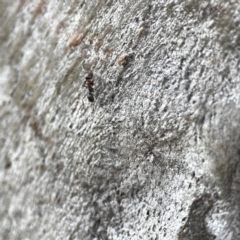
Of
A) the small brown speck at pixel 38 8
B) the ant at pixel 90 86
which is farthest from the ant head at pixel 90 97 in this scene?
the small brown speck at pixel 38 8

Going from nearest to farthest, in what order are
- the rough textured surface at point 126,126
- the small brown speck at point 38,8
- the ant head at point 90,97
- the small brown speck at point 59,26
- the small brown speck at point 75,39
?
1. the rough textured surface at point 126,126
2. the ant head at point 90,97
3. the small brown speck at point 75,39
4. the small brown speck at point 59,26
5. the small brown speck at point 38,8

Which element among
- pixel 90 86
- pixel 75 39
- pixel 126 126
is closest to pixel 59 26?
pixel 75 39

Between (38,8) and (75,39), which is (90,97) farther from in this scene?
(38,8)

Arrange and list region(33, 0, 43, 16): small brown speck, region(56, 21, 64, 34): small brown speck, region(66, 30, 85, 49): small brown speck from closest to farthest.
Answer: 1. region(66, 30, 85, 49): small brown speck
2. region(56, 21, 64, 34): small brown speck
3. region(33, 0, 43, 16): small brown speck

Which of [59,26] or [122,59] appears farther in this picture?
[59,26]

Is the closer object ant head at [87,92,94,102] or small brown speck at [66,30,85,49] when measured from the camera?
ant head at [87,92,94,102]

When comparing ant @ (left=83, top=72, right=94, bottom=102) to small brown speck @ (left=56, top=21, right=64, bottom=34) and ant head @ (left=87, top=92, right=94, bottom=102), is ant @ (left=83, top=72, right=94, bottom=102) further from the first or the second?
small brown speck @ (left=56, top=21, right=64, bottom=34)

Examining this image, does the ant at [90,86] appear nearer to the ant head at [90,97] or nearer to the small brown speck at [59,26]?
the ant head at [90,97]

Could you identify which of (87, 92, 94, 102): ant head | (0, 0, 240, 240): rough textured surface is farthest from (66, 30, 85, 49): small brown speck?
(87, 92, 94, 102): ant head

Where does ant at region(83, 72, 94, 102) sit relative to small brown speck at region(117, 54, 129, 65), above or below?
below
